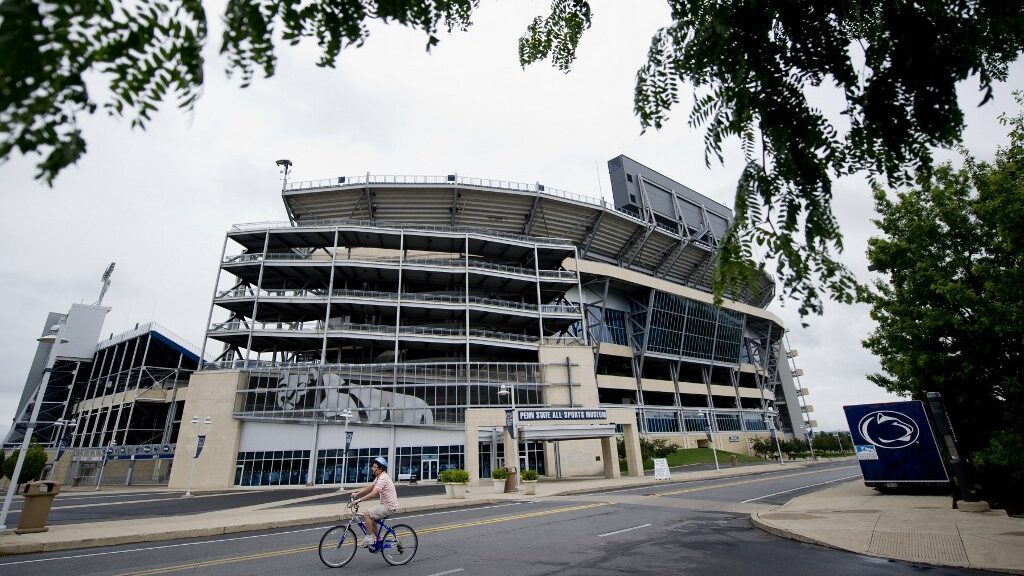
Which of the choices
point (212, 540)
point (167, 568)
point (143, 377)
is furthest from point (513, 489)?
point (143, 377)

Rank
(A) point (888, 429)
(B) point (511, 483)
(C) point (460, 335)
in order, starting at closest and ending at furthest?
(A) point (888, 429) → (B) point (511, 483) → (C) point (460, 335)

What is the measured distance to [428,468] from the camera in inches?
1565

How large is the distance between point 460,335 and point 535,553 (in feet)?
122

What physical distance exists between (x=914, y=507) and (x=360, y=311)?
43.2 m

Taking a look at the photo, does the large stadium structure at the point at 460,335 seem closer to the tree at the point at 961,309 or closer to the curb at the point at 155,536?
the curb at the point at 155,536

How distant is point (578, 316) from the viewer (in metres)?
50.3

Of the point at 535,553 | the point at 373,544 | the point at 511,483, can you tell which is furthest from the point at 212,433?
the point at 535,553

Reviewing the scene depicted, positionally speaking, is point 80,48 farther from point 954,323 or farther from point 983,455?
point 954,323

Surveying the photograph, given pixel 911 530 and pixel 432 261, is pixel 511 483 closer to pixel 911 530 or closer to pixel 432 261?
pixel 911 530

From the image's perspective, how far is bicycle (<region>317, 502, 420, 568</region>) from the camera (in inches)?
348

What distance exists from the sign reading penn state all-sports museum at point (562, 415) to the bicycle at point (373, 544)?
2174 cm

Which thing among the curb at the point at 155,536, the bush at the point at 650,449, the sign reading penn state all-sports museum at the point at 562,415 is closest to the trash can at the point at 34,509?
the curb at the point at 155,536

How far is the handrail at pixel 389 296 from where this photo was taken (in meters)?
44.9

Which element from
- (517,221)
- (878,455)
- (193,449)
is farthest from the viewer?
(517,221)
